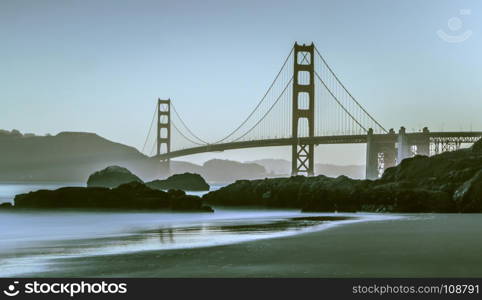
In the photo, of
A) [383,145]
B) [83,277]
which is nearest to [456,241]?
[83,277]

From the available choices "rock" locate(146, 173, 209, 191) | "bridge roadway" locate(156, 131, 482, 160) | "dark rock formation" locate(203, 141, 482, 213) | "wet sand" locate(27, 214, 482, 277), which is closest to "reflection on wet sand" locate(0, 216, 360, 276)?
"wet sand" locate(27, 214, 482, 277)

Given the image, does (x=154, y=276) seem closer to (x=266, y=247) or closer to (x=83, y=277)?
(x=83, y=277)

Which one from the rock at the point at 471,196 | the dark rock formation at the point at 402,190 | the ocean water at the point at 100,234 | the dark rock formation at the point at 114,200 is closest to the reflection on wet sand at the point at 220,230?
the ocean water at the point at 100,234

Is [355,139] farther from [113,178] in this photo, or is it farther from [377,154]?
[113,178]

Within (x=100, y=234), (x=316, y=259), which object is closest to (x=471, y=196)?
(x=100, y=234)

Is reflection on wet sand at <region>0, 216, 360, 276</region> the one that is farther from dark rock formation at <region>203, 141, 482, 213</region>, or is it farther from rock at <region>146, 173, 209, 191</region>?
rock at <region>146, 173, 209, 191</region>
